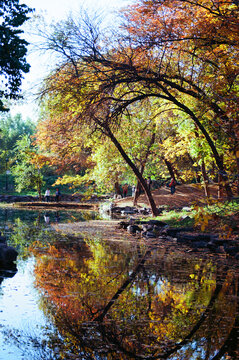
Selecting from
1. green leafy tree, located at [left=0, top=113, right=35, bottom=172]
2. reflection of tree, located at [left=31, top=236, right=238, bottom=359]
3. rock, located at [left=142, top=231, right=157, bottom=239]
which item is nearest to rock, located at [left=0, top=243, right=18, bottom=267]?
reflection of tree, located at [left=31, top=236, right=238, bottom=359]

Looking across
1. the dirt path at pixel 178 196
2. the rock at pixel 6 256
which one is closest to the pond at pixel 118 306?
the rock at pixel 6 256

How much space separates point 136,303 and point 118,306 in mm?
357

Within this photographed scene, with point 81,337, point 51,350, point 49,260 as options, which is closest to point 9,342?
point 51,350

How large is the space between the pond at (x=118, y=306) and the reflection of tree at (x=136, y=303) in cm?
1

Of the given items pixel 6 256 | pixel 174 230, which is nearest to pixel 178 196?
pixel 174 230

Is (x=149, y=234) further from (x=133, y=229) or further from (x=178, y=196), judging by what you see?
(x=178, y=196)

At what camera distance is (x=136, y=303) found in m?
6.63

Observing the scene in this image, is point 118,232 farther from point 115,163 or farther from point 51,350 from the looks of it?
point 51,350

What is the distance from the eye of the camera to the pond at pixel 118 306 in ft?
15.9

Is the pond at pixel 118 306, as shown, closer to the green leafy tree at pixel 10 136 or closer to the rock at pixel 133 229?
the rock at pixel 133 229

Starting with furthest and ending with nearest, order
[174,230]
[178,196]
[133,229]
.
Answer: [178,196], [133,229], [174,230]

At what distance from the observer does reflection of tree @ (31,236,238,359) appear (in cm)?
498

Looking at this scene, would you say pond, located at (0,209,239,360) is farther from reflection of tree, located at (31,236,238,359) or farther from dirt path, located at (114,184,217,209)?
dirt path, located at (114,184,217,209)

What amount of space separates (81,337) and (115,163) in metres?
22.2
